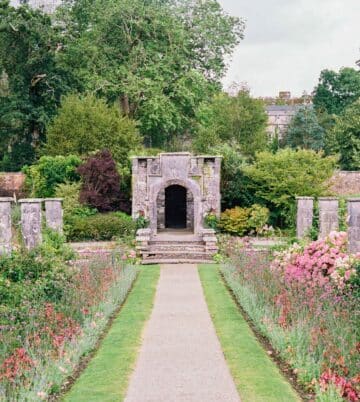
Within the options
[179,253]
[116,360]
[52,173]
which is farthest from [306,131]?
[116,360]

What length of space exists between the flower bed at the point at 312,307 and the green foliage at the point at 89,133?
14.1 metres

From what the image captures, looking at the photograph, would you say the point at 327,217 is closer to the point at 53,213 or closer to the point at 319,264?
the point at 319,264

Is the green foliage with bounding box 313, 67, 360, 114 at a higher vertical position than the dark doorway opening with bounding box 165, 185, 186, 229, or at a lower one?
higher

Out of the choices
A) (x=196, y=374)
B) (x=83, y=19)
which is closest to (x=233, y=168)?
(x=83, y=19)

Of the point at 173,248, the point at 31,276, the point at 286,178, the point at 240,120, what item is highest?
the point at 240,120

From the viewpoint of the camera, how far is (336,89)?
201 ft

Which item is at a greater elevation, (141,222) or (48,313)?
(141,222)

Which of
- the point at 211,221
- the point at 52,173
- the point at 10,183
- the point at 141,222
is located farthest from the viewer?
the point at 10,183

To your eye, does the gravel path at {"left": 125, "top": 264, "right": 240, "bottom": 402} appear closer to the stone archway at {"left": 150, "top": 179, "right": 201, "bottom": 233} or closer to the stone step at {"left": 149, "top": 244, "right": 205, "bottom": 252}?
the stone step at {"left": 149, "top": 244, "right": 205, "bottom": 252}

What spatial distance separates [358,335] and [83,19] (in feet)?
105

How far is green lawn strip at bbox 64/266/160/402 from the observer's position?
739 cm

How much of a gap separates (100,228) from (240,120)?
58.4 ft

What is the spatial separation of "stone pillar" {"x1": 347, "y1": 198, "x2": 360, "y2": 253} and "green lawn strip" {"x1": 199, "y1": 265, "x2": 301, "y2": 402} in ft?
8.58

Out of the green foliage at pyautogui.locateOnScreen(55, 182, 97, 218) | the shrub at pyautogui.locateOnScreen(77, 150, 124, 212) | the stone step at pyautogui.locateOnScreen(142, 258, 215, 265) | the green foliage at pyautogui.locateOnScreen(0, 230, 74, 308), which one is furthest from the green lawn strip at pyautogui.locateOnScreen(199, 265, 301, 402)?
the shrub at pyautogui.locateOnScreen(77, 150, 124, 212)
